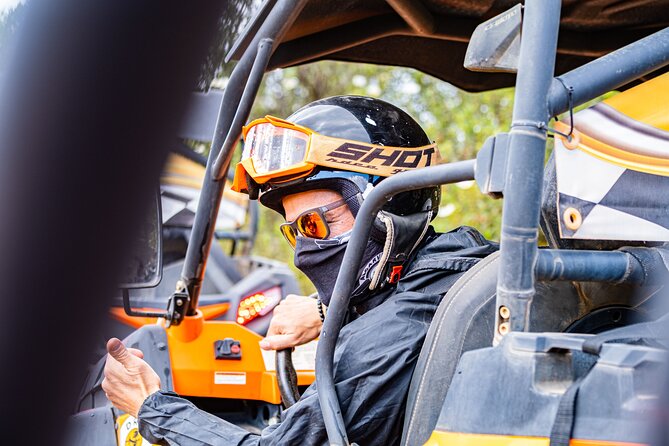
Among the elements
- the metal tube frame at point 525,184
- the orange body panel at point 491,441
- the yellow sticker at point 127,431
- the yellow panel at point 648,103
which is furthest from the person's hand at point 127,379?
the yellow panel at point 648,103

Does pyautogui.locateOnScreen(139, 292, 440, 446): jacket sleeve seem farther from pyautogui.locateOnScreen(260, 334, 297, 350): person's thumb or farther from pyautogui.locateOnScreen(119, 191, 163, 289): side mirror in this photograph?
pyautogui.locateOnScreen(119, 191, 163, 289): side mirror

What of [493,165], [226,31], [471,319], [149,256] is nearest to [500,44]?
[493,165]

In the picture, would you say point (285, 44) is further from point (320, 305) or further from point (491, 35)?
point (491, 35)

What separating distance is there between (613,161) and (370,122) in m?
1.02

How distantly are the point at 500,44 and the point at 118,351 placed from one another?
156 centimetres

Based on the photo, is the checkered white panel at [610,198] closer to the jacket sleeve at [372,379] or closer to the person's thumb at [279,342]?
the jacket sleeve at [372,379]

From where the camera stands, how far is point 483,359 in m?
1.76

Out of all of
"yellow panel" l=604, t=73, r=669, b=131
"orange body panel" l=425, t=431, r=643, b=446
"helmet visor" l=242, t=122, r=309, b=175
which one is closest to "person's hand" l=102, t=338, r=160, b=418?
"helmet visor" l=242, t=122, r=309, b=175

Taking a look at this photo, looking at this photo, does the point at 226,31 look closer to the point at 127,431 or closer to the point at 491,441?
the point at 127,431

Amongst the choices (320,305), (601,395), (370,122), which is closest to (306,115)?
(370,122)

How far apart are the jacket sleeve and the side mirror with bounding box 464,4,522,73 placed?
2.52ft

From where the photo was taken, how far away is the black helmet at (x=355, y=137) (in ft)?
8.72

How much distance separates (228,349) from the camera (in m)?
3.80

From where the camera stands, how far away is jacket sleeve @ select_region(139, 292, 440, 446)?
2254 mm
